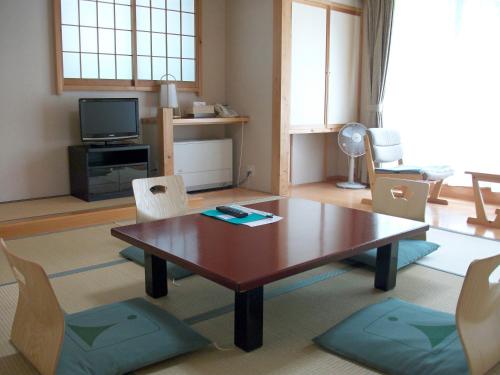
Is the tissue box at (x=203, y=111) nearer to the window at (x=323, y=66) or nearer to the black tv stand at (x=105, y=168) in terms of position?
the black tv stand at (x=105, y=168)

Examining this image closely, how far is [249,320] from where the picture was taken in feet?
6.85

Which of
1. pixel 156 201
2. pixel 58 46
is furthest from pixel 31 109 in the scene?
pixel 156 201

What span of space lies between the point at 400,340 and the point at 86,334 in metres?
1.28

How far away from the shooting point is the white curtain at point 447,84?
4.93m

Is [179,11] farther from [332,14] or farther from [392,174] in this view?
[392,174]

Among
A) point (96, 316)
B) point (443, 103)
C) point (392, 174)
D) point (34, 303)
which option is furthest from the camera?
point (443, 103)

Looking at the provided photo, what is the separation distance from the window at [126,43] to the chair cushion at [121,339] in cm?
303

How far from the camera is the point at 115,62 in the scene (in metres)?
5.02

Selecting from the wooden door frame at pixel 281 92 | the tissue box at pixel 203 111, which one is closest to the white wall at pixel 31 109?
the tissue box at pixel 203 111

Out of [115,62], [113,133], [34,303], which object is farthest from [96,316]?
[115,62]

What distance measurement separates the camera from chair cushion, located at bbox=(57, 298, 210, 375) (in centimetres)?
189

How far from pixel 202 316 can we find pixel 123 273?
2.54 feet

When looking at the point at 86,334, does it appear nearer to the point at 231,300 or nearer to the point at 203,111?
the point at 231,300

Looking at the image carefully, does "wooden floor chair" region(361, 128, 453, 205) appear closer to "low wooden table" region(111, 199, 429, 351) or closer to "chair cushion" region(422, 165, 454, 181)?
"chair cushion" region(422, 165, 454, 181)
